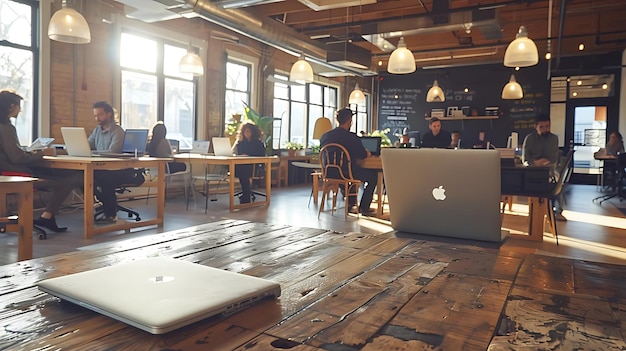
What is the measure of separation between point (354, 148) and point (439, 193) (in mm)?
3686

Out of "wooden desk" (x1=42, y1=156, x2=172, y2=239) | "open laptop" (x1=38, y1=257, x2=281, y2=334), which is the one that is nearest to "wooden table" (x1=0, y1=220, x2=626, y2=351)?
"open laptop" (x1=38, y1=257, x2=281, y2=334)

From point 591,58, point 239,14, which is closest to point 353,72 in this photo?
point 239,14

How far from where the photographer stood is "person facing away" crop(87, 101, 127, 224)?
498 cm

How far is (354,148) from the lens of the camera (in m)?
5.52

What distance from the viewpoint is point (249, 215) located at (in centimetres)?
568

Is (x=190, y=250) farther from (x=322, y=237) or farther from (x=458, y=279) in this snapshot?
(x=458, y=279)

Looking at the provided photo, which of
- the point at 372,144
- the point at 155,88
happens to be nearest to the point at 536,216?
the point at 372,144

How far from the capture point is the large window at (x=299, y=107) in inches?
416

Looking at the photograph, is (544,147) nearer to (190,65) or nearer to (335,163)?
(335,163)

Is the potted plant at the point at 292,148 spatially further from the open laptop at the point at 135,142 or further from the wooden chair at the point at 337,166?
the open laptop at the point at 135,142

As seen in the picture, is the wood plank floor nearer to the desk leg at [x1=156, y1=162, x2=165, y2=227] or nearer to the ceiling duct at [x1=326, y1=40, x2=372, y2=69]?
the desk leg at [x1=156, y1=162, x2=165, y2=227]

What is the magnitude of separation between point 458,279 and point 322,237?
1.52ft

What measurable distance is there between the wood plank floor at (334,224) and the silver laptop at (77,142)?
763 millimetres

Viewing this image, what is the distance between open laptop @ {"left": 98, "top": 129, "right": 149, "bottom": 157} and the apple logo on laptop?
409 centimetres
